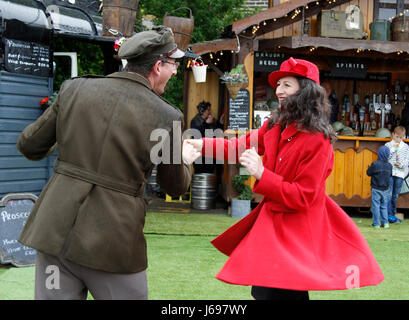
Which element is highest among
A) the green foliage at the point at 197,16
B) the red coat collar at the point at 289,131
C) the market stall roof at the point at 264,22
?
the green foliage at the point at 197,16

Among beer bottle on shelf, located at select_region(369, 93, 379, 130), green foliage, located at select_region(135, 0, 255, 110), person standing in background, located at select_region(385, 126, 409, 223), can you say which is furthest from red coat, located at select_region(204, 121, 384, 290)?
green foliage, located at select_region(135, 0, 255, 110)

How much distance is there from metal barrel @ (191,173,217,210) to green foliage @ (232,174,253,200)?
2.41 ft

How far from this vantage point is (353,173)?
9750mm

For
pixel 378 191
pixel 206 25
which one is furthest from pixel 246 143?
pixel 206 25

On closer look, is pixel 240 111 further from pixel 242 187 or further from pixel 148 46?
pixel 148 46

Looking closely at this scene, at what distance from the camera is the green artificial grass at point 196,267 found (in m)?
4.73

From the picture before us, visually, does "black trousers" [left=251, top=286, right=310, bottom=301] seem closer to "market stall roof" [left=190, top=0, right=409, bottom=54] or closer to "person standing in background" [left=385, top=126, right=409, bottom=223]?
"market stall roof" [left=190, top=0, right=409, bottom=54]

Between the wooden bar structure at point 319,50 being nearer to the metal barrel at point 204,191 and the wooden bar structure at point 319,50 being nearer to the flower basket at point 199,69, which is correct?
the metal barrel at point 204,191

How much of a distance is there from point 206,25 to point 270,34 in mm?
4377

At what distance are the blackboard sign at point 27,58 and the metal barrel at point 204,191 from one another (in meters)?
3.61

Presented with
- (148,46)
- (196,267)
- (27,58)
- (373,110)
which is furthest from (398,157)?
(148,46)

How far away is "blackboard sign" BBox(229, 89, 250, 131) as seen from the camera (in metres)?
9.34

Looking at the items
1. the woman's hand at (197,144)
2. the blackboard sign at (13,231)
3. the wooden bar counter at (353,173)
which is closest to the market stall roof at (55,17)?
the blackboard sign at (13,231)

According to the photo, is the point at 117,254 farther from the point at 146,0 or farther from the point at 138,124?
the point at 146,0
